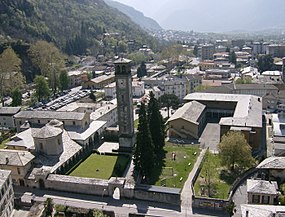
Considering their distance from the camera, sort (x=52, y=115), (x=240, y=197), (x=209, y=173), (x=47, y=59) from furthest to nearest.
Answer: (x=47, y=59)
(x=52, y=115)
(x=209, y=173)
(x=240, y=197)

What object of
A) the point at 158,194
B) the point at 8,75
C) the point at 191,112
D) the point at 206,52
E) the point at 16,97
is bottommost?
the point at 158,194

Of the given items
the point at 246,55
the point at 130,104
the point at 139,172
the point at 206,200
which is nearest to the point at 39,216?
the point at 139,172

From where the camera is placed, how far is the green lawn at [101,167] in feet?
141

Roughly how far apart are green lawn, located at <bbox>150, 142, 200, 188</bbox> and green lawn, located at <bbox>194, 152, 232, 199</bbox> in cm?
199

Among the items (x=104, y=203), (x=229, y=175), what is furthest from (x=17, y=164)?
(x=229, y=175)

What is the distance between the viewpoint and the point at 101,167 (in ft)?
148

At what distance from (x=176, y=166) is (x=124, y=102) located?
39.7 feet

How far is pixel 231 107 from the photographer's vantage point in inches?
2618

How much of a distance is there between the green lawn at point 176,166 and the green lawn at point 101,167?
5126mm

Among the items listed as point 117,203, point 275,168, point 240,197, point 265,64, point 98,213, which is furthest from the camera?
point 265,64

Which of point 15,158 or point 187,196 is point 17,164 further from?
point 187,196

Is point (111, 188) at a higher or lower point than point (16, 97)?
lower

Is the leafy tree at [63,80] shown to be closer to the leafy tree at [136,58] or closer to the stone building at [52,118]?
the stone building at [52,118]

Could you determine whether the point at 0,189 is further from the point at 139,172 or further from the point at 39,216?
the point at 139,172
